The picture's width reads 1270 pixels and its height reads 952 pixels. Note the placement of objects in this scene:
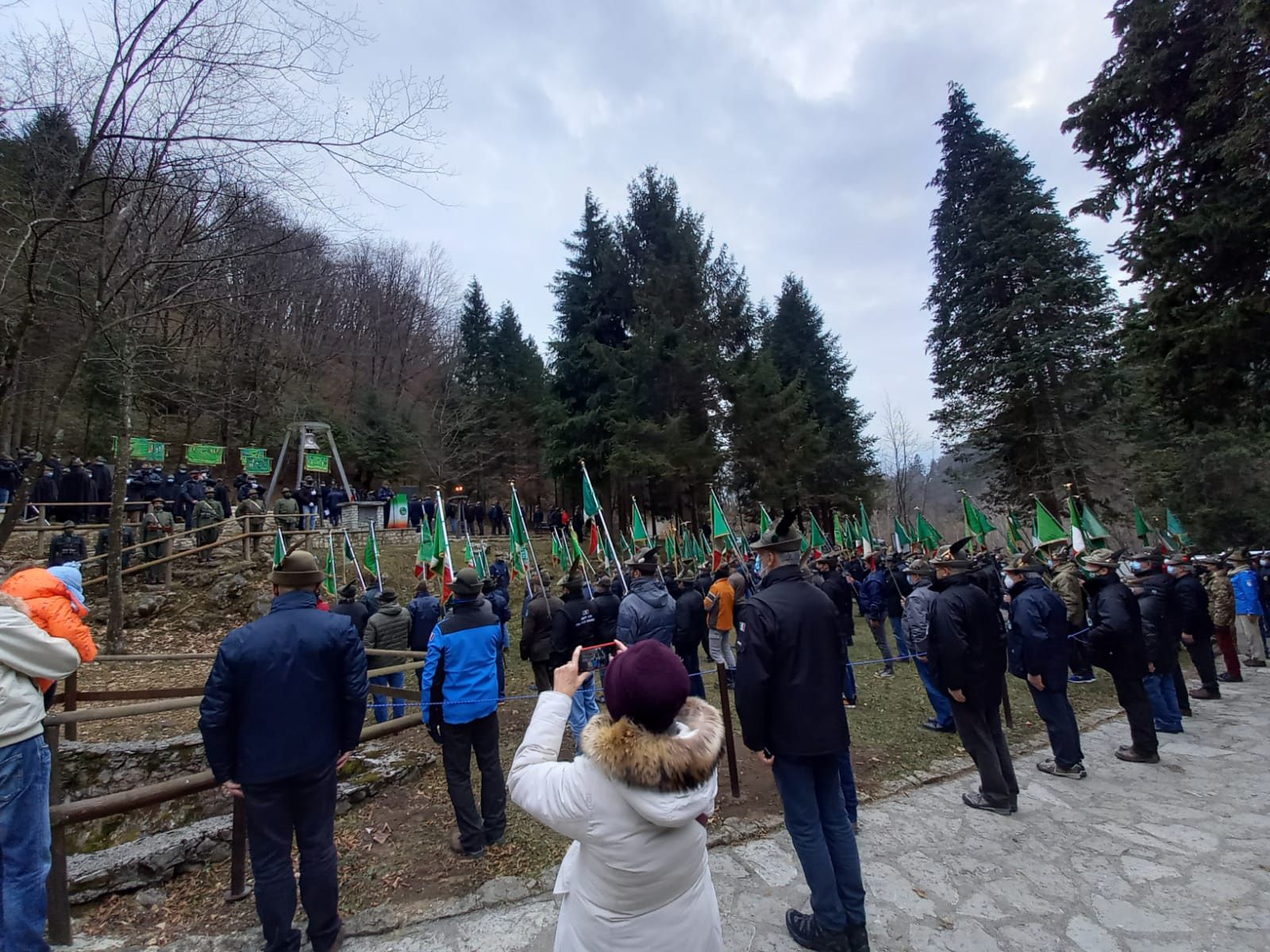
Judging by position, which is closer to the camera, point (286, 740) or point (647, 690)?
point (647, 690)

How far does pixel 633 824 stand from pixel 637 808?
10 centimetres

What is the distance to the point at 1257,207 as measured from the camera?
33.7 feet

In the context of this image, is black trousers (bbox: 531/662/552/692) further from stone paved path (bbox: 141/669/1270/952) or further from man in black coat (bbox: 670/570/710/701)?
stone paved path (bbox: 141/669/1270/952)

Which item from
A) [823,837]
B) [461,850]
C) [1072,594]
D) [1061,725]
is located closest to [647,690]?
[823,837]

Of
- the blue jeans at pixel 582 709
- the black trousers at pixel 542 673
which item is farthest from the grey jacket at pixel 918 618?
the black trousers at pixel 542 673

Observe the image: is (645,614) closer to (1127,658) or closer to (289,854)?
(289,854)

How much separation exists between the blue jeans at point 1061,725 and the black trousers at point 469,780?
16.6 feet

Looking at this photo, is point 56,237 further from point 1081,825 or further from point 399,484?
point 399,484

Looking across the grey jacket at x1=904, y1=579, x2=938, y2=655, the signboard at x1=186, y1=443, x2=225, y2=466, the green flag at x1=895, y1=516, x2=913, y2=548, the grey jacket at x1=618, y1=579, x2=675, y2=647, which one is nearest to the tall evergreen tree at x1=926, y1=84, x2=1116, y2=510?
the green flag at x1=895, y1=516, x2=913, y2=548

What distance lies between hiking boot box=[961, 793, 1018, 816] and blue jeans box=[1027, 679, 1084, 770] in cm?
119

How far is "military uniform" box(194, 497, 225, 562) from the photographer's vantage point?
54.1 feet

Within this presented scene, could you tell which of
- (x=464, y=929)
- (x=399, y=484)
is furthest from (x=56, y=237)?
(x=399, y=484)

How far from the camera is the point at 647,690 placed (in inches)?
72.2

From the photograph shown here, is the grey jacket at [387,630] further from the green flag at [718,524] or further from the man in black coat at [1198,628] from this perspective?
the man in black coat at [1198,628]
